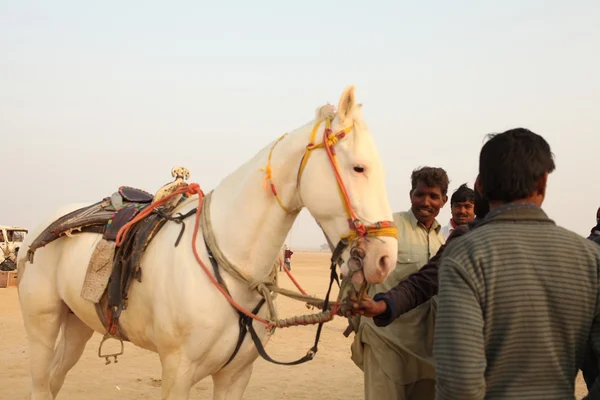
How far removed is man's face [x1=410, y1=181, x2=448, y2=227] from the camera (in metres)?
3.51

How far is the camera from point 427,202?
11.6ft

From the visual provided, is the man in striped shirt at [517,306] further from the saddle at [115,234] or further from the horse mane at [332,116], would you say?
the saddle at [115,234]

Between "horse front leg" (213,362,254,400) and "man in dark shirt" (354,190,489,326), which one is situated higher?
"man in dark shirt" (354,190,489,326)

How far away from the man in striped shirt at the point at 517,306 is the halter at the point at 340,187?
0.95 meters

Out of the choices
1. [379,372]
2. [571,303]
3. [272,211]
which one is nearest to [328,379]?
[379,372]

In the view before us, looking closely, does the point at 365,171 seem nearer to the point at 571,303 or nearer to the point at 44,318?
the point at 571,303

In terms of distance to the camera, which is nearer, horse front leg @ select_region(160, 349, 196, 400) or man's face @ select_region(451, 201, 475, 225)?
horse front leg @ select_region(160, 349, 196, 400)

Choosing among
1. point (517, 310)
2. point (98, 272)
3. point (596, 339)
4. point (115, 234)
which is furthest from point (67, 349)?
point (596, 339)

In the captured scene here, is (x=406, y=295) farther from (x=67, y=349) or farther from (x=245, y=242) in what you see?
(x=67, y=349)

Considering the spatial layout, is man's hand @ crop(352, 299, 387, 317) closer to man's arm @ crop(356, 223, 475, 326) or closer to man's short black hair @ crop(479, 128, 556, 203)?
man's arm @ crop(356, 223, 475, 326)

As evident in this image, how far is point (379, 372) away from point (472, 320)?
181 cm

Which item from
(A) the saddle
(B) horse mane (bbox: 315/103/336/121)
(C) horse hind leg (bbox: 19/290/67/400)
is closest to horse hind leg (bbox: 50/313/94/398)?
(C) horse hind leg (bbox: 19/290/67/400)

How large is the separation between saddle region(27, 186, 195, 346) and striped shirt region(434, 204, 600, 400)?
237 cm

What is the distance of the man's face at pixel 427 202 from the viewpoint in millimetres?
3512
